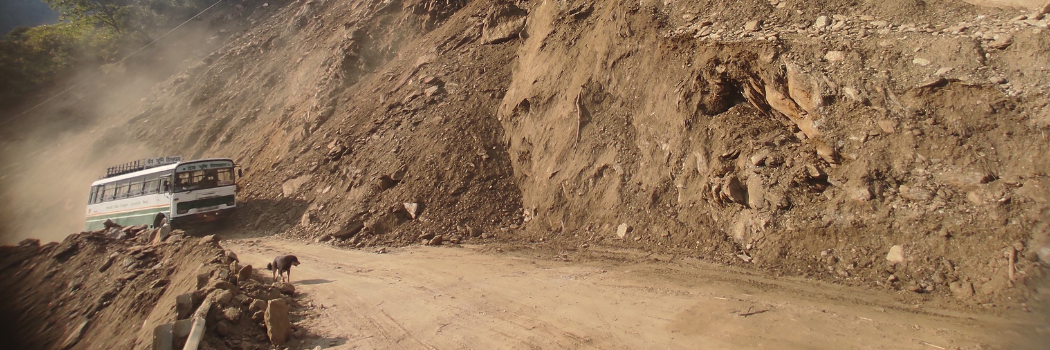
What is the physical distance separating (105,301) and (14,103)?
41.8 m

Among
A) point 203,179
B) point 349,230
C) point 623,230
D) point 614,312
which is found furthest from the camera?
point 203,179

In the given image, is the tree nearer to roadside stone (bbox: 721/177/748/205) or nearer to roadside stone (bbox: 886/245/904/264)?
roadside stone (bbox: 721/177/748/205)

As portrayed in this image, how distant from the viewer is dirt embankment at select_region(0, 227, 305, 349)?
6.31m

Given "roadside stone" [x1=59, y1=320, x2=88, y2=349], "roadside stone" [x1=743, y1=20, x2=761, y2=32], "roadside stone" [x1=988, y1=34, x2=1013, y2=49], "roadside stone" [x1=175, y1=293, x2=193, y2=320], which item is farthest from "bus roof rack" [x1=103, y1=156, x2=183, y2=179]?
"roadside stone" [x1=988, y1=34, x2=1013, y2=49]

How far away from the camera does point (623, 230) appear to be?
34.0ft

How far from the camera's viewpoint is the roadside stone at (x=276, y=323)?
6.28 metres

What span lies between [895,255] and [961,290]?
85cm

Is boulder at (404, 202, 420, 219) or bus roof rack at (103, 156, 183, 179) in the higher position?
bus roof rack at (103, 156, 183, 179)

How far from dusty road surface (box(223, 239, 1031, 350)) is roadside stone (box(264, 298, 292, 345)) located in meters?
0.35

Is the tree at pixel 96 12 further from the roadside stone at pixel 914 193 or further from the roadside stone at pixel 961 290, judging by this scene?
the roadside stone at pixel 961 290

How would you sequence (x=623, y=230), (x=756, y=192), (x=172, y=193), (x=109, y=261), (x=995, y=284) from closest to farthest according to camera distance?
(x=995, y=284) < (x=756, y=192) < (x=109, y=261) < (x=623, y=230) < (x=172, y=193)

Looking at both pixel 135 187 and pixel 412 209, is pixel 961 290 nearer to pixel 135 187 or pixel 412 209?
pixel 412 209

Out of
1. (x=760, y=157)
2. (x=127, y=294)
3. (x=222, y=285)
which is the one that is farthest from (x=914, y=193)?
(x=127, y=294)

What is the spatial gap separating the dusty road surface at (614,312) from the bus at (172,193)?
954cm
